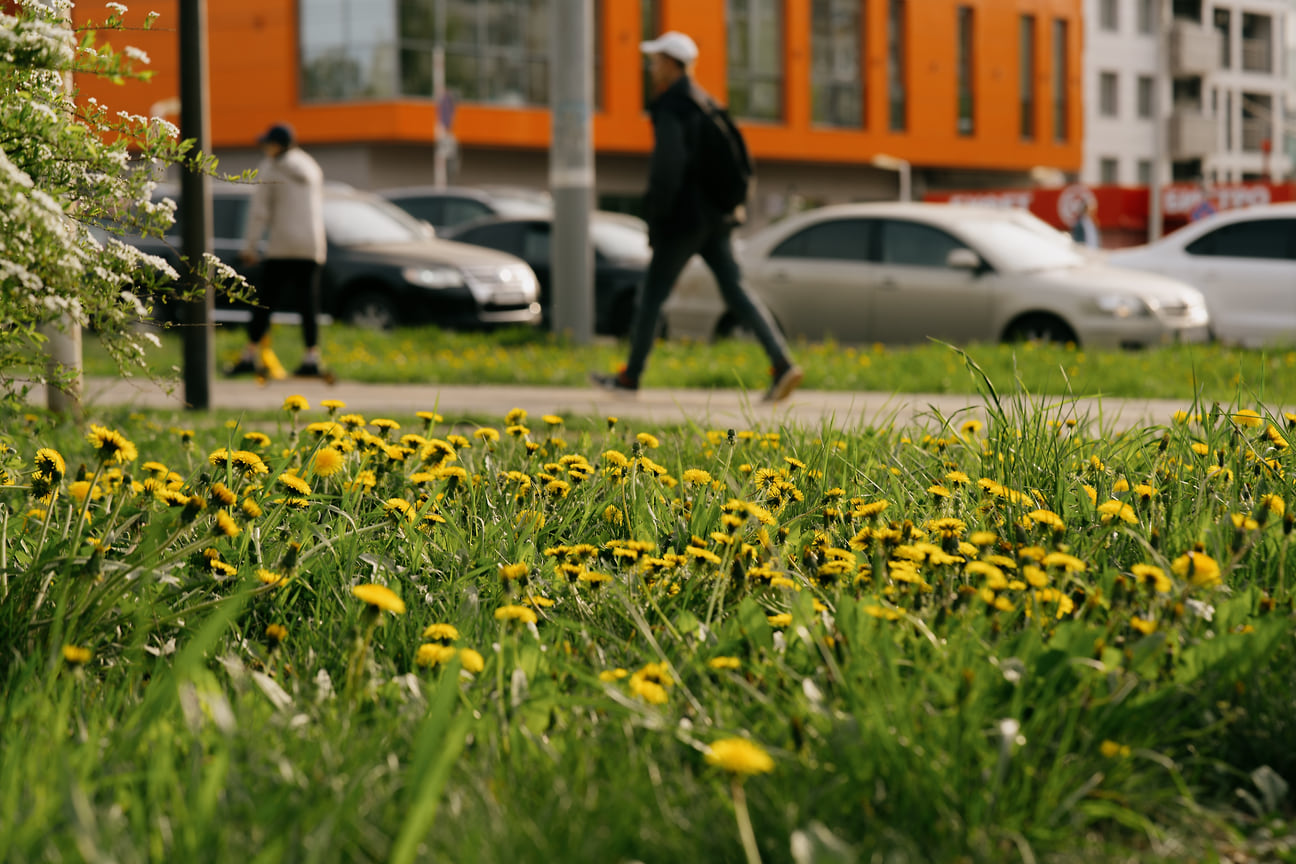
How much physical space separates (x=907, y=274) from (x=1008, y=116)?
127 feet

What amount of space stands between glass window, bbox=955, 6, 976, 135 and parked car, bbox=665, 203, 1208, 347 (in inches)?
1403

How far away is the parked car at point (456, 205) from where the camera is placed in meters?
20.3

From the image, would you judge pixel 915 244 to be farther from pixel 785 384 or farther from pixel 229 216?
pixel 229 216

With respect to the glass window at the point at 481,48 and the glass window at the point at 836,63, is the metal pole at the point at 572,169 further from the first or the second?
the glass window at the point at 836,63

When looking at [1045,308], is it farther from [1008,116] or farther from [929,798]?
[1008,116]

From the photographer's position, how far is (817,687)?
2.54 meters

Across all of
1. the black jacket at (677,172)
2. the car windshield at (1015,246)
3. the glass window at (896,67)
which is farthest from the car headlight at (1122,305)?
the glass window at (896,67)

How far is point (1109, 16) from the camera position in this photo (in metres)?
57.9

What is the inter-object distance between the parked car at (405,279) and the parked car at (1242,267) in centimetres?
579

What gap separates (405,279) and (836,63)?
31.4 metres

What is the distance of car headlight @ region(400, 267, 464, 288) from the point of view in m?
15.0

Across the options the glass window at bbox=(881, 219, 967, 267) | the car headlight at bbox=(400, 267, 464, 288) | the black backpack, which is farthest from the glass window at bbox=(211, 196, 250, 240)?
the black backpack

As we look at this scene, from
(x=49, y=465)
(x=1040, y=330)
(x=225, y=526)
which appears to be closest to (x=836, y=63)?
(x=1040, y=330)

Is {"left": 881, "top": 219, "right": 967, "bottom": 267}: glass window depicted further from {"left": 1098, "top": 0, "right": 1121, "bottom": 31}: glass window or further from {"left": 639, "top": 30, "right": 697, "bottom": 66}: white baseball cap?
{"left": 1098, "top": 0, "right": 1121, "bottom": 31}: glass window
